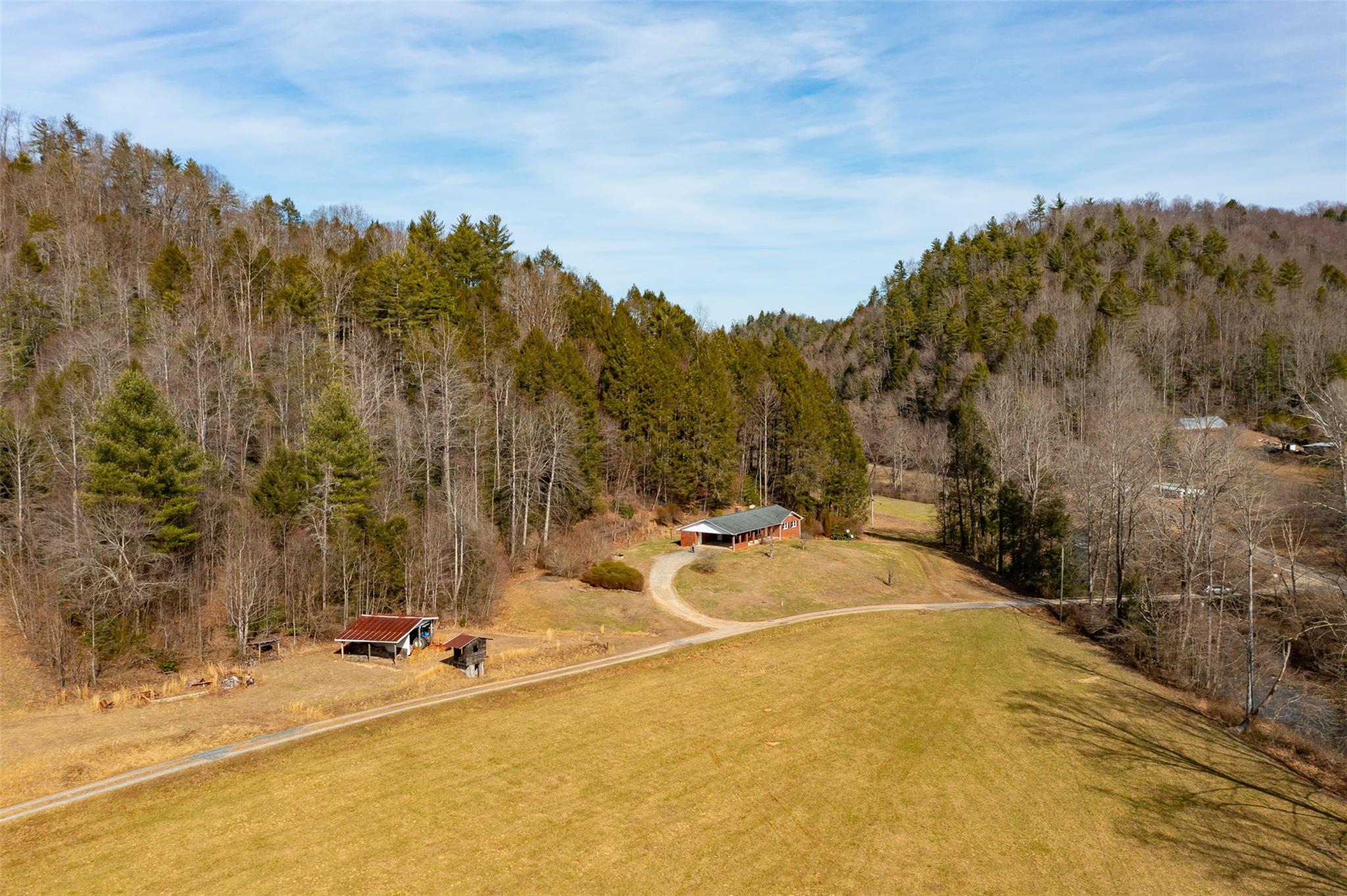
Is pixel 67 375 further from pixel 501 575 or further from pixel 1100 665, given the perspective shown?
pixel 1100 665

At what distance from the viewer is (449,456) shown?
2008 inches

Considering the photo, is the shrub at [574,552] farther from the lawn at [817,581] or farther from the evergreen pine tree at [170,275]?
the evergreen pine tree at [170,275]

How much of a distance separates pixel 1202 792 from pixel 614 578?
1305 inches

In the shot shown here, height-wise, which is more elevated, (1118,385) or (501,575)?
(1118,385)

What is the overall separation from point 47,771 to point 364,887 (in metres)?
13.7

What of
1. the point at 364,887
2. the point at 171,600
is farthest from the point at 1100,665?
the point at 171,600

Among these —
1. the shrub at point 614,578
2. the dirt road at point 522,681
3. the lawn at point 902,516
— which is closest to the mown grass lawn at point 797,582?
the dirt road at point 522,681

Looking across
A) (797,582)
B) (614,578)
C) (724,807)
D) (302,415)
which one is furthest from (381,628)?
(797,582)

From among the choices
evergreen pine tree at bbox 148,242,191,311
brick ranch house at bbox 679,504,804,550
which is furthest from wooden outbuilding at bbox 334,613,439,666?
evergreen pine tree at bbox 148,242,191,311

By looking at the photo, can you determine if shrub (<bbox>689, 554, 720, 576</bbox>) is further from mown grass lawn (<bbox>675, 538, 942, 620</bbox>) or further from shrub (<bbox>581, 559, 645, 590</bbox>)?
shrub (<bbox>581, 559, 645, 590</bbox>)

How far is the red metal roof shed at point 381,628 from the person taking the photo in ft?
115

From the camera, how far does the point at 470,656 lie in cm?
3300

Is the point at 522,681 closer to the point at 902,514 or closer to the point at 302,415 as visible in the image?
the point at 302,415

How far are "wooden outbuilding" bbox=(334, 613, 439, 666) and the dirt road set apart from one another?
6427mm
